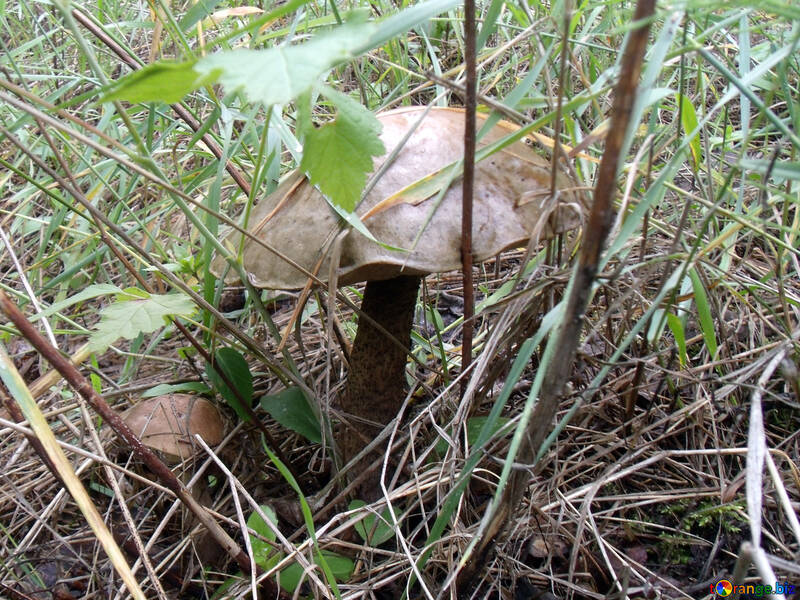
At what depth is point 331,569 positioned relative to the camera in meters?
1.11

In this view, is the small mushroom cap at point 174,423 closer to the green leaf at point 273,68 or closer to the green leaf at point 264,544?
the green leaf at point 264,544

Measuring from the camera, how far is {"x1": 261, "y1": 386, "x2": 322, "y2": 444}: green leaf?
1.38 m

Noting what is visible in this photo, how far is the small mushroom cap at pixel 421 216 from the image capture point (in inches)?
39.4

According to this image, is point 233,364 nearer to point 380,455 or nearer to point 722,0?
point 380,455

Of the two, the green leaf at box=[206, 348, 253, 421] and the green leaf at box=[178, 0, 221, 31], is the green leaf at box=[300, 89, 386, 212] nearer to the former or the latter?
the green leaf at box=[178, 0, 221, 31]

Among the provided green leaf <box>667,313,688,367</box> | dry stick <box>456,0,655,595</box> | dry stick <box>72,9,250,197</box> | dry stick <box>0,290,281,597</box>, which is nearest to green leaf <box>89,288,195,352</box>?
dry stick <box>0,290,281,597</box>

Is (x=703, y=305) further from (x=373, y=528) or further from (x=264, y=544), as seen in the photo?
(x=264, y=544)

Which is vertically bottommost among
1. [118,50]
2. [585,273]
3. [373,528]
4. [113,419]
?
[373,528]

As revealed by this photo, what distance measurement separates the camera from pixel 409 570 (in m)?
1.06

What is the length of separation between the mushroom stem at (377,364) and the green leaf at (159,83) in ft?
2.38

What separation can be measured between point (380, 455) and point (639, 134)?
0.91 meters

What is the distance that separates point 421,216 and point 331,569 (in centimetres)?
64

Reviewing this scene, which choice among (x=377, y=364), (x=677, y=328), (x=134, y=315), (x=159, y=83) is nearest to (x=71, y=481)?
(x=134, y=315)

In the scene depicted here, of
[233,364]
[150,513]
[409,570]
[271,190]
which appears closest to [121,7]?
[271,190]
